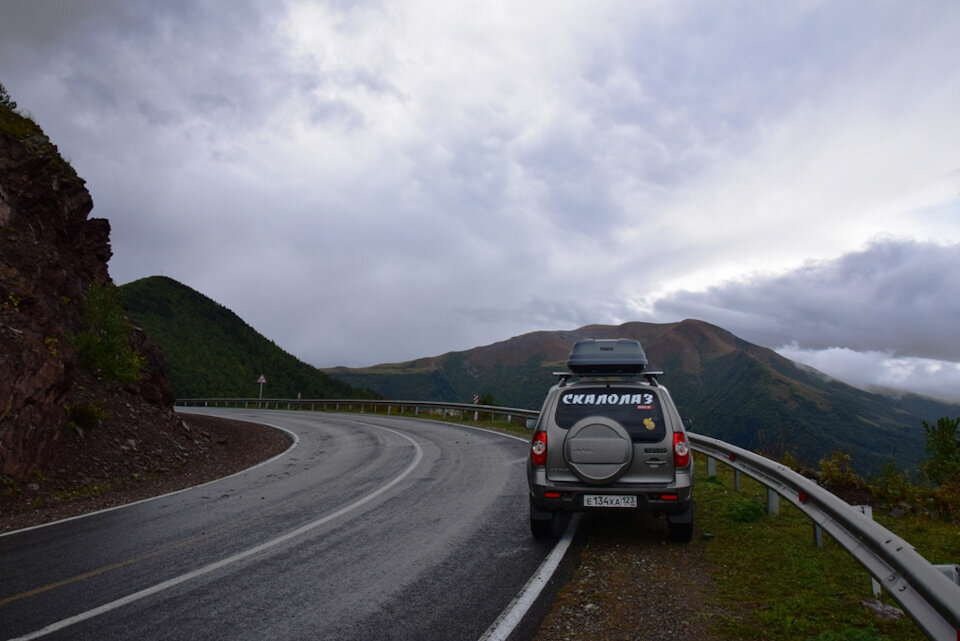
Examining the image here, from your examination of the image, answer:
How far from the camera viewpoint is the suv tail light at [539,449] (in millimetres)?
6934

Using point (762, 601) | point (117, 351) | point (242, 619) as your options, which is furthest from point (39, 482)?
point (762, 601)

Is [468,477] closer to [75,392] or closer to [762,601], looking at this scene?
[762,601]

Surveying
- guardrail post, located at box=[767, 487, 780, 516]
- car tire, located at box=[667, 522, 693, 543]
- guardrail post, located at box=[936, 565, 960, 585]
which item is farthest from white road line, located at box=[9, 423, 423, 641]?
guardrail post, located at box=[936, 565, 960, 585]

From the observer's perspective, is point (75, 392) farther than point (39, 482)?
Yes

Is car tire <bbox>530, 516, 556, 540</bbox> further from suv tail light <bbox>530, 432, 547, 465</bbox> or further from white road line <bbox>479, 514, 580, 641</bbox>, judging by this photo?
suv tail light <bbox>530, 432, 547, 465</bbox>

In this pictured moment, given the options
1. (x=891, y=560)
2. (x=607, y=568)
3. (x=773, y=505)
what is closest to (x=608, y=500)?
(x=607, y=568)

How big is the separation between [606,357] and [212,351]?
349 ft

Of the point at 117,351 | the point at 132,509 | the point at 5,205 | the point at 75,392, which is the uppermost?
the point at 5,205

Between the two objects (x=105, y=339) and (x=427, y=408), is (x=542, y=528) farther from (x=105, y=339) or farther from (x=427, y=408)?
(x=427, y=408)

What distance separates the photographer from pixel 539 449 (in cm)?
696

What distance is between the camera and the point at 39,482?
11133 millimetres

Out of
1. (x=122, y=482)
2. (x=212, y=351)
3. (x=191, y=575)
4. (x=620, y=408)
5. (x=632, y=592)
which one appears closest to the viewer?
(x=632, y=592)

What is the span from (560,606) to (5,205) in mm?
17997

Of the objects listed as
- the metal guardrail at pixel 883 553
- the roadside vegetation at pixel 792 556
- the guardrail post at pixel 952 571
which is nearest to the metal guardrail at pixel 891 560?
the metal guardrail at pixel 883 553
